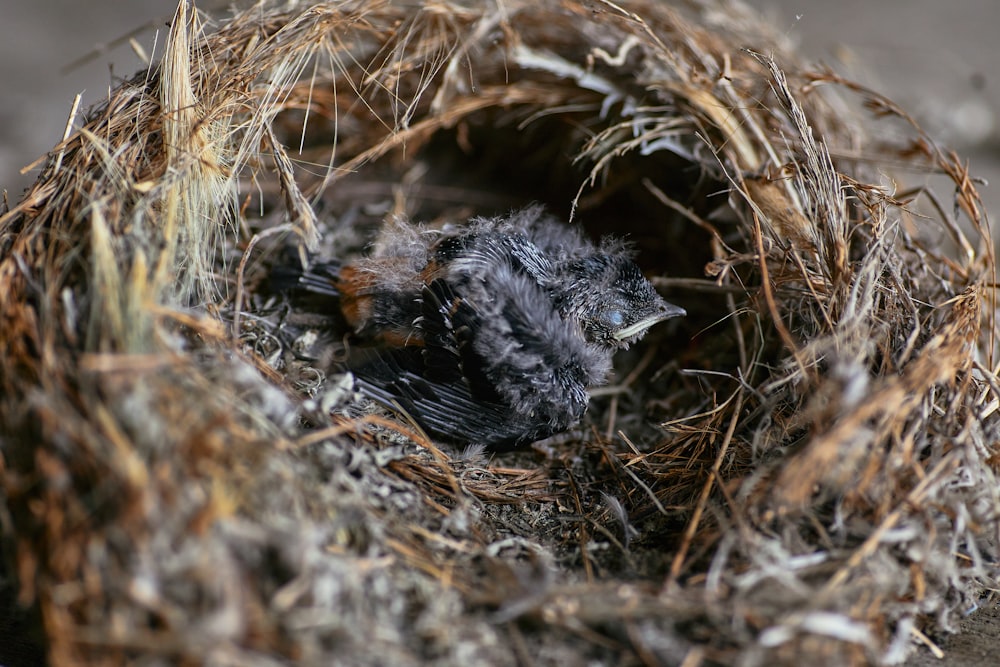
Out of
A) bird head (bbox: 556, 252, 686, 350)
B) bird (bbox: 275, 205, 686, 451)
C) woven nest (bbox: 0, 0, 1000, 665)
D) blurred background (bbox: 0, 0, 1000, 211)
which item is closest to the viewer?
woven nest (bbox: 0, 0, 1000, 665)

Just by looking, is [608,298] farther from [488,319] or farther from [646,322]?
[488,319]

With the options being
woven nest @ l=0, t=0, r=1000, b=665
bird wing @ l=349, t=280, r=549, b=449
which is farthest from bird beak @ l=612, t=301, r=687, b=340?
bird wing @ l=349, t=280, r=549, b=449

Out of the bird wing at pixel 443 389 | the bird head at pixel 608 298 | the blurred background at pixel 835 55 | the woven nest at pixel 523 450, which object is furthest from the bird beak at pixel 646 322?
the blurred background at pixel 835 55

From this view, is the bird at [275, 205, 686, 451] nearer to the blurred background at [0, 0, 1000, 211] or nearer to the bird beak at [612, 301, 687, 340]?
the bird beak at [612, 301, 687, 340]

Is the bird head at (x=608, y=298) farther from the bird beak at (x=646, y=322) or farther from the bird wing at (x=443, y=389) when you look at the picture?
the bird wing at (x=443, y=389)

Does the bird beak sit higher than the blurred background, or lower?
lower

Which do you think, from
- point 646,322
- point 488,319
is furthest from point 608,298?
point 488,319
